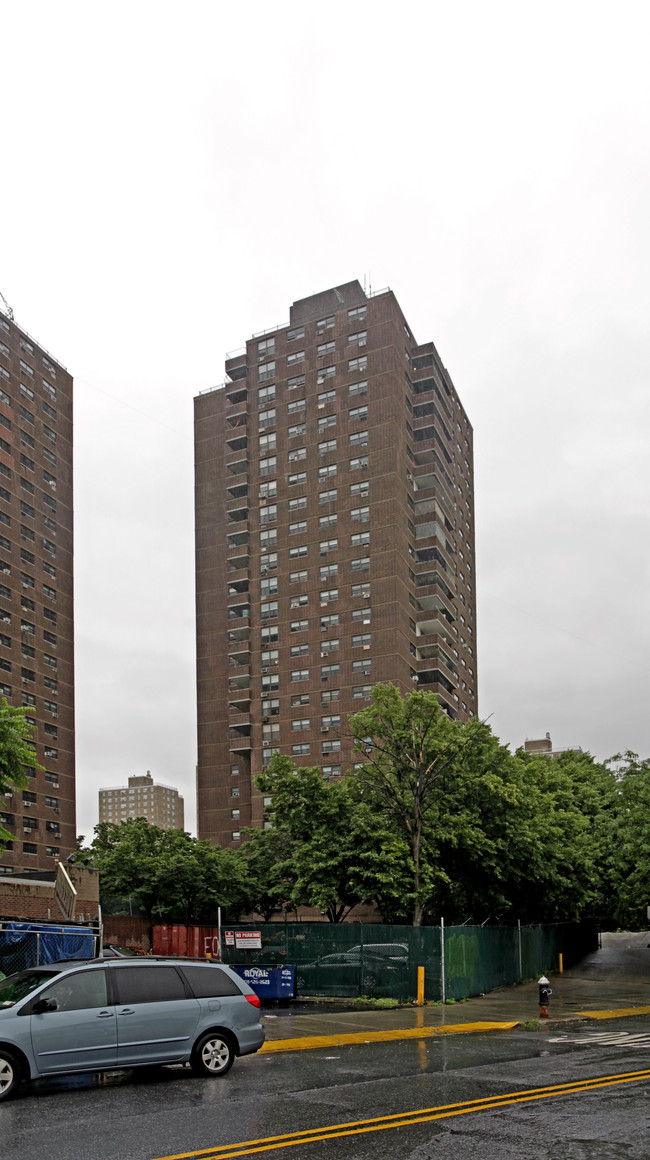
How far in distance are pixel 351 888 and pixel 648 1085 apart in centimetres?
2367

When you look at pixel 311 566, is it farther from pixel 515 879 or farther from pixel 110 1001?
pixel 110 1001

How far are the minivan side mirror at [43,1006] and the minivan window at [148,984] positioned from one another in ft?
3.20

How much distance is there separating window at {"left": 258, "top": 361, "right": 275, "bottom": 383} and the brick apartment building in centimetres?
16

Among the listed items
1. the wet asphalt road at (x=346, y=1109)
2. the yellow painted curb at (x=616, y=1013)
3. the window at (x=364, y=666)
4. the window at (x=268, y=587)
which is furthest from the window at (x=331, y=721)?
the wet asphalt road at (x=346, y=1109)

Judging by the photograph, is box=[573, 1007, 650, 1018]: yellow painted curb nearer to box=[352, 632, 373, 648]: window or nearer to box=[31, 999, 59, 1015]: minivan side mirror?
box=[31, 999, 59, 1015]: minivan side mirror

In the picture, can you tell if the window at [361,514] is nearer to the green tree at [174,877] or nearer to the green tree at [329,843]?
the green tree at [174,877]

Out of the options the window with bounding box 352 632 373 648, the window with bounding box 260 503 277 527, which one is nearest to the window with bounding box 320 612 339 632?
the window with bounding box 352 632 373 648

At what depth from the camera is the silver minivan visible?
42.2ft

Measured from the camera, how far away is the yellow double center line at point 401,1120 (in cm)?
955

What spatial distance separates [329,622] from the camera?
8625 cm

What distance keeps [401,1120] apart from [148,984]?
4.53 metres

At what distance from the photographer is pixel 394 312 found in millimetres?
90312

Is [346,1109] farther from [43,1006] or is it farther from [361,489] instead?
[361,489]

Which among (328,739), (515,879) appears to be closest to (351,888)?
(515,879)
